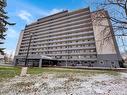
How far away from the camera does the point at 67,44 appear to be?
224ft

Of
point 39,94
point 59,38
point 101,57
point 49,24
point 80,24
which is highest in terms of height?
point 49,24

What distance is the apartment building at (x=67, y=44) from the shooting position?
53375 mm

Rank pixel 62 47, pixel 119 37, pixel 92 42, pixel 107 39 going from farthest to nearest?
pixel 62 47, pixel 92 42, pixel 107 39, pixel 119 37

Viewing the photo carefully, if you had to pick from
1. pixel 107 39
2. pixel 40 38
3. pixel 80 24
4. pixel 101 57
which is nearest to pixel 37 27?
pixel 40 38

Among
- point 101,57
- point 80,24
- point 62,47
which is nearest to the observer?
point 101,57

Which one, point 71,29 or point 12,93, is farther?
point 71,29

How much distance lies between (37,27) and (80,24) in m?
37.0

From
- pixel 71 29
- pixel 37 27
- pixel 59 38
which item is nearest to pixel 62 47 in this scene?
pixel 59 38

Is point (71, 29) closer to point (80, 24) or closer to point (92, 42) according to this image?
point (80, 24)

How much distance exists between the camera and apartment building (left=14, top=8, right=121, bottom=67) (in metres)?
53.4

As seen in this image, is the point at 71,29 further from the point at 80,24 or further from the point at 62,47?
the point at 62,47

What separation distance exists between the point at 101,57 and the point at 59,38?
29925mm

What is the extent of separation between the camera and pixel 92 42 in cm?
5922

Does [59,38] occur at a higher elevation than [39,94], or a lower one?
higher
